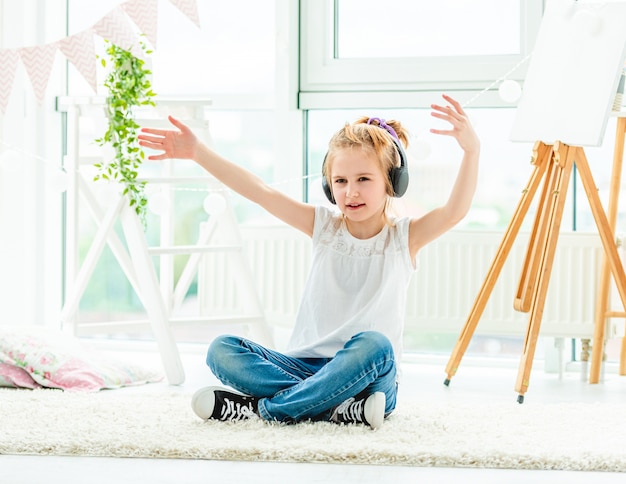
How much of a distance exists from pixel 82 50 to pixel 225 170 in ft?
2.21

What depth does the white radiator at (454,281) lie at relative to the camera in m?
3.30

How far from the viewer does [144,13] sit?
9.41ft

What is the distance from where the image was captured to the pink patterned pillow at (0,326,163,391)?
2.86m

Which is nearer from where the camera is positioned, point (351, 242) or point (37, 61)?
point (351, 242)

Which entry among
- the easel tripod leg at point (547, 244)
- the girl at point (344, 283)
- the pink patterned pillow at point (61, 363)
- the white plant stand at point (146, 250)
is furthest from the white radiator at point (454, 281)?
the girl at point (344, 283)

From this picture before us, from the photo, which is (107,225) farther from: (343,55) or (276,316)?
(343,55)

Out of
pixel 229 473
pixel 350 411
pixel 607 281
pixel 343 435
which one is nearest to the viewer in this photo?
pixel 229 473

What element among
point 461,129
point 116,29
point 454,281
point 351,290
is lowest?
point 454,281

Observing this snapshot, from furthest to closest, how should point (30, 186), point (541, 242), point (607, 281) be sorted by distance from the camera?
point (30, 186) < point (607, 281) < point (541, 242)

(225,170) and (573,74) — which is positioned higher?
(573,74)

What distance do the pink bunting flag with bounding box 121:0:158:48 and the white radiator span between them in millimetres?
944

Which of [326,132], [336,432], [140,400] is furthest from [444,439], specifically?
[326,132]

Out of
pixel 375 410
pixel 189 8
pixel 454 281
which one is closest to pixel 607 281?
pixel 454 281

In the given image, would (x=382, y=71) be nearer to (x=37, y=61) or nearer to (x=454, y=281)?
(x=454, y=281)
